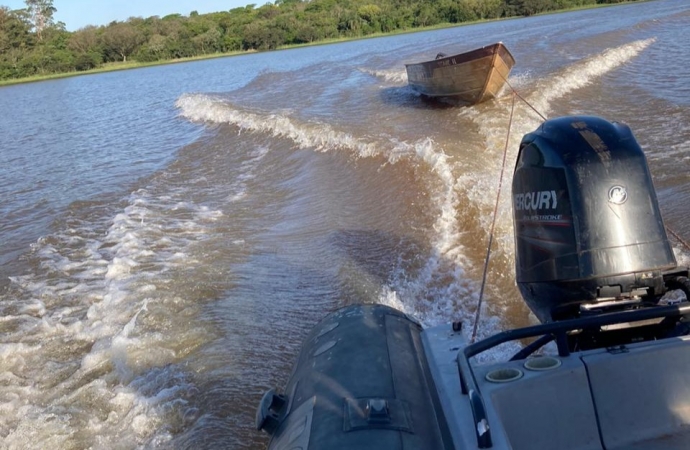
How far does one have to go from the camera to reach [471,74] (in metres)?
12.6

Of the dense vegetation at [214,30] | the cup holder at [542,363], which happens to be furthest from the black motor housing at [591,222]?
the dense vegetation at [214,30]

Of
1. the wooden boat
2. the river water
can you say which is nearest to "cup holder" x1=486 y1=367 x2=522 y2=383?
the river water

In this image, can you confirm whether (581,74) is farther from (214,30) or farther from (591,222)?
(214,30)

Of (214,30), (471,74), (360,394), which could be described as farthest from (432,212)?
(214,30)

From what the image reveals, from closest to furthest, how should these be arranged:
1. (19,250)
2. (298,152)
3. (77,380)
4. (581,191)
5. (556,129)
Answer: (581,191)
(556,129)
(77,380)
(19,250)
(298,152)

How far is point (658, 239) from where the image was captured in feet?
8.54

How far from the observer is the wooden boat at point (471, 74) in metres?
12.5

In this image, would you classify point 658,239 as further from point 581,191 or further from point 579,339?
point 579,339

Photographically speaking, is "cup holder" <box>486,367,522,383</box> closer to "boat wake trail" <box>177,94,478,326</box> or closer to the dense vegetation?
"boat wake trail" <box>177,94,478,326</box>

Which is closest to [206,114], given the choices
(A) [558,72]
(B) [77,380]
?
(A) [558,72]

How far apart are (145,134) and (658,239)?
1465cm

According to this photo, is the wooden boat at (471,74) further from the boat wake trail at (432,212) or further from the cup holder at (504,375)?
the cup holder at (504,375)

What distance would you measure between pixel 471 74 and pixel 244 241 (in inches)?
297

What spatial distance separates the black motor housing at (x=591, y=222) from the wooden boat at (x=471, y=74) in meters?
10.0
